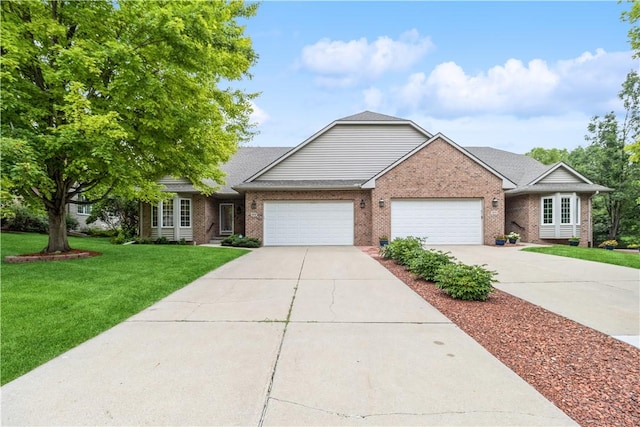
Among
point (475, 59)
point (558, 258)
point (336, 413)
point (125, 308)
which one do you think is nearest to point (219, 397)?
point (336, 413)

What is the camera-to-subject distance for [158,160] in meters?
9.45

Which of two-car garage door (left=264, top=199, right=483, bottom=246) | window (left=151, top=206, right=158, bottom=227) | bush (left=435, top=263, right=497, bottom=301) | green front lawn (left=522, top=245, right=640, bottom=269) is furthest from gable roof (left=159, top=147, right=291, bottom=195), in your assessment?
green front lawn (left=522, top=245, right=640, bottom=269)

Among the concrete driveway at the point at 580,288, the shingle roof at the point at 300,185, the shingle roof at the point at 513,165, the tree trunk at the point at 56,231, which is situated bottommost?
the concrete driveway at the point at 580,288

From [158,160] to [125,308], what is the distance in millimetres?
5864

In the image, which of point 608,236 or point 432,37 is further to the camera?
point 608,236

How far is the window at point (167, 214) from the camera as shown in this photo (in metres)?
16.9

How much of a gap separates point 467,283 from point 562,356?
7.21 ft

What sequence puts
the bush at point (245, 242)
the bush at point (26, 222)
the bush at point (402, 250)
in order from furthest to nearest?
1. the bush at point (26, 222)
2. the bush at point (245, 242)
3. the bush at point (402, 250)

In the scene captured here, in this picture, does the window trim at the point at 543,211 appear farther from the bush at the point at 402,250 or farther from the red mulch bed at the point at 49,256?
the red mulch bed at the point at 49,256

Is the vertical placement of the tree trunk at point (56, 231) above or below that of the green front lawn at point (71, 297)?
above

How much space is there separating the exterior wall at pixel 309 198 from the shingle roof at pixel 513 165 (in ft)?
30.7

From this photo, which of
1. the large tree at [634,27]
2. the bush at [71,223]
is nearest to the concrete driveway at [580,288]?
the large tree at [634,27]

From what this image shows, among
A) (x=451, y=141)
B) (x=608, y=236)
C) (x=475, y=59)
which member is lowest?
(x=608, y=236)

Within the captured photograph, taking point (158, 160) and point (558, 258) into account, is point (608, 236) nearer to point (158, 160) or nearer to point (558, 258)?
point (558, 258)
